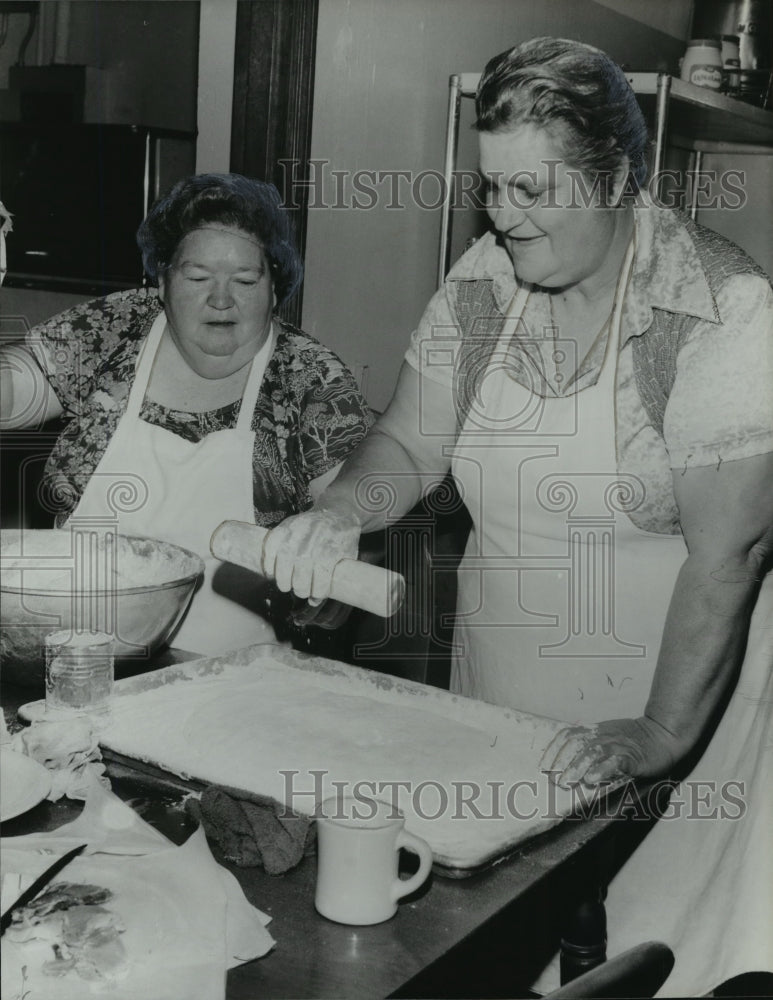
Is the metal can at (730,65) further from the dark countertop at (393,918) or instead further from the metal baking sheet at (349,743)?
the dark countertop at (393,918)

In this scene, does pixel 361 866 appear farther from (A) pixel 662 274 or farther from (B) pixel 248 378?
(B) pixel 248 378

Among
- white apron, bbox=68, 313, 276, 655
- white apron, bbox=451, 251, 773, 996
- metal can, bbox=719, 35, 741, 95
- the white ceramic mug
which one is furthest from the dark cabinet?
the white ceramic mug

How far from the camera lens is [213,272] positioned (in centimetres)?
195

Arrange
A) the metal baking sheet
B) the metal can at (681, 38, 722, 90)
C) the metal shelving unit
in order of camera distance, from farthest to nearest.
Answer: the metal can at (681, 38, 722, 90) < the metal shelving unit < the metal baking sheet

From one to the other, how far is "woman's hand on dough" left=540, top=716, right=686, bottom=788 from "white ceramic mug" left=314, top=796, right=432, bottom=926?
274mm

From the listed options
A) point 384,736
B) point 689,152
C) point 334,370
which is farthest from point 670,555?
point 689,152

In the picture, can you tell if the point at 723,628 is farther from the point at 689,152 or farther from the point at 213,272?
the point at 689,152

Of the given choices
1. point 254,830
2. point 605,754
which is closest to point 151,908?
point 254,830

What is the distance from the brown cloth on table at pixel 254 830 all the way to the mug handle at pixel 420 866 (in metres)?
0.10

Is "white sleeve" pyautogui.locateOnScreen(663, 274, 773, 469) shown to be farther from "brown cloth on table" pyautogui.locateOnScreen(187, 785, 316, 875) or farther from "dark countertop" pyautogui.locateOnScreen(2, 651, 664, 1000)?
"brown cloth on table" pyautogui.locateOnScreen(187, 785, 316, 875)

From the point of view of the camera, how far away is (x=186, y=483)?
1.97 meters

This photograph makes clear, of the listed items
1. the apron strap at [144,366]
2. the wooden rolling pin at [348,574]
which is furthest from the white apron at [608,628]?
the apron strap at [144,366]

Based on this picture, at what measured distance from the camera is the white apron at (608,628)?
5.10 feet

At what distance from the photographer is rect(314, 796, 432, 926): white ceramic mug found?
0.85 metres
